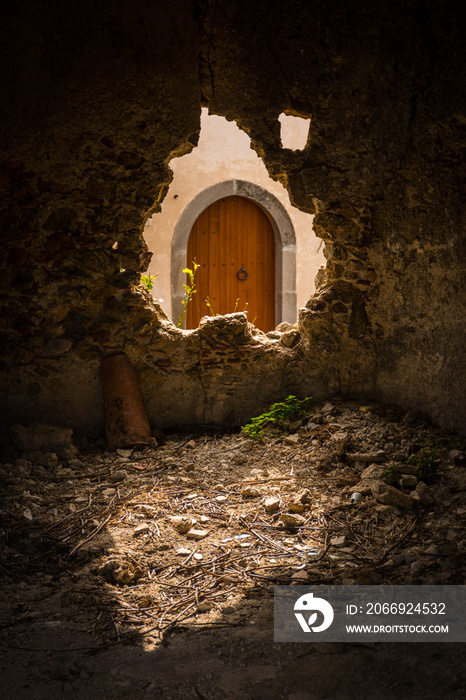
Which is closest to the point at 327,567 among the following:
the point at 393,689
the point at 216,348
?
the point at 393,689

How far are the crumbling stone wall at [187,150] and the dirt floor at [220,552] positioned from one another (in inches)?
23.3

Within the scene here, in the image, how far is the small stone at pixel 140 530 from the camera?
2689 mm

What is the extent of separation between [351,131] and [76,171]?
6.59ft

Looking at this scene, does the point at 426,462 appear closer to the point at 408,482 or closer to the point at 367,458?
the point at 408,482

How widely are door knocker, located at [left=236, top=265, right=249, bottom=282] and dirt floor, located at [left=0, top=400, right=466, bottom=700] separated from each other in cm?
315

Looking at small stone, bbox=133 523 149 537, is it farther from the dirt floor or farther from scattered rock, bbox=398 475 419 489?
scattered rock, bbox=398 475 419 489

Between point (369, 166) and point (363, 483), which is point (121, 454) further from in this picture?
point (369, 166)

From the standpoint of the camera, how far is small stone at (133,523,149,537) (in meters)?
2.69

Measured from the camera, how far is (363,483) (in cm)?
309

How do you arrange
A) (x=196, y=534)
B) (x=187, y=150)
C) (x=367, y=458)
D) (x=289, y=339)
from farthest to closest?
(x=289, y=339) → (x=187, y=150) → (x=367, y=458) → (x=196, y=534)

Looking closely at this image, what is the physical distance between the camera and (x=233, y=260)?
6949 mm

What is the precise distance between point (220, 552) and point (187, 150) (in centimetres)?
290

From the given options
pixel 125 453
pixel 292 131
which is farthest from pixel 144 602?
pixel 292 131

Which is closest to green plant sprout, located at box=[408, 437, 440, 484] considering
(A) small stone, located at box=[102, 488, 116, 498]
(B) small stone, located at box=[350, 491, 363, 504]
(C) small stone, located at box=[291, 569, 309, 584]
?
(B) small stone, located at box=[350, 491, 363, 504]
